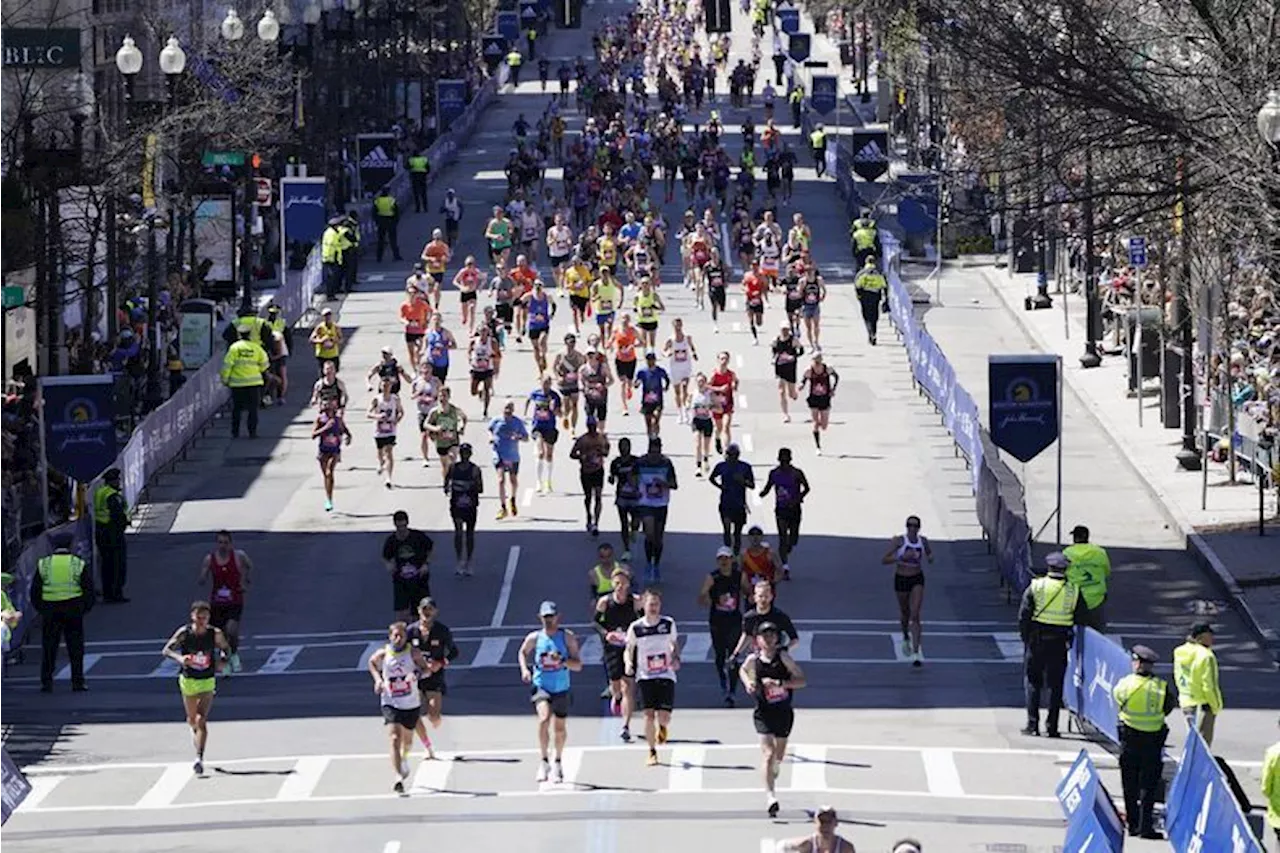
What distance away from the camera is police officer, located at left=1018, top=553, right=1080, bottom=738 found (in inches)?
1169

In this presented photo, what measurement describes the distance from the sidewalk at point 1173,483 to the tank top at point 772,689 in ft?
29.4

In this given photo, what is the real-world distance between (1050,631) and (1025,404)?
10738 mm

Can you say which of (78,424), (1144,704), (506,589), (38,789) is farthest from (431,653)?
(78,424)

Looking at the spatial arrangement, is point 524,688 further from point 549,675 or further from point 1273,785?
point 1273,785

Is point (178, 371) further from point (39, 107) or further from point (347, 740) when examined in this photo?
point (347, 740)

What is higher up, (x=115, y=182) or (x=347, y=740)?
(x=115, y=182)

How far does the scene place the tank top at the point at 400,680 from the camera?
2783 cm

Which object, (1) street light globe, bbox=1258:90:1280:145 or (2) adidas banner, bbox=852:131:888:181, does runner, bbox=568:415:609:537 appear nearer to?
(1) street light globe, bbox=1258:90:1280:145

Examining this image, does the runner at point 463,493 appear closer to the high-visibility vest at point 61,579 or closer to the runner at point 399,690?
the high-visibility vest at point 61,579

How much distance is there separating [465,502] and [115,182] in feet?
47.6

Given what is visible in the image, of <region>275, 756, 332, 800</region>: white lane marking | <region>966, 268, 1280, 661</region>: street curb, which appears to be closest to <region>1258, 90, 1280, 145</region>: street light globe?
<region>966, 268, 1280, 661</region>: street curb

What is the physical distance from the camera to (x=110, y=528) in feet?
125

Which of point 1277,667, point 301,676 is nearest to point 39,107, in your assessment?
point 301,676

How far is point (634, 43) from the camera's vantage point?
131 meters
